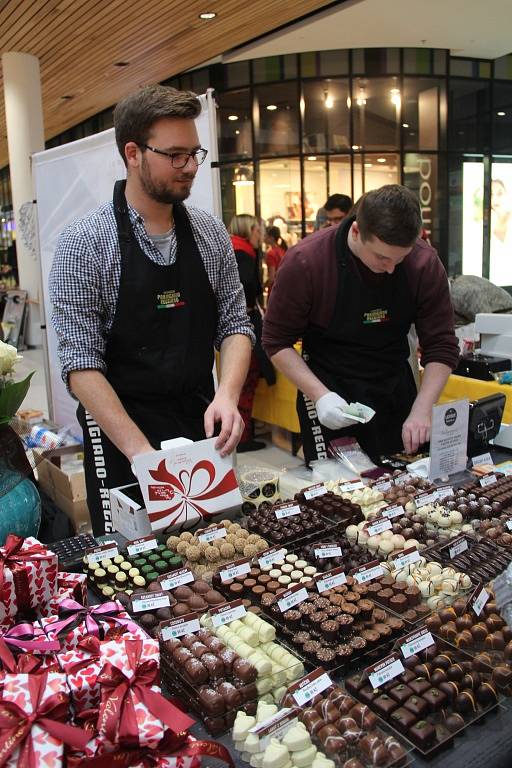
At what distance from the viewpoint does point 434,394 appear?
8.68 feet

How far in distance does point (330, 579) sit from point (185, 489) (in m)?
0.44

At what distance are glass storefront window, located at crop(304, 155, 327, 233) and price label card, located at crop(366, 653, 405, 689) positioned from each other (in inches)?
402

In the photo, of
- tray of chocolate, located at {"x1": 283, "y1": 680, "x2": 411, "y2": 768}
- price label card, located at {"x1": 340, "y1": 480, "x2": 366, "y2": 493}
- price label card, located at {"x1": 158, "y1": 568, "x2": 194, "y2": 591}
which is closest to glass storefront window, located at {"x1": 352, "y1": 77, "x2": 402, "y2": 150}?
price label card, located at {"x1": 340, "y1": 480, "x2": 366, "y2": 493}

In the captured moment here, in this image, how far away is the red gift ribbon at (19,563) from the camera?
1.20 meters

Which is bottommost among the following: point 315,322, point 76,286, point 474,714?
point 474,714

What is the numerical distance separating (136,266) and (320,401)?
0.83 meters

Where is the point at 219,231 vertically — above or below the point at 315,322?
above

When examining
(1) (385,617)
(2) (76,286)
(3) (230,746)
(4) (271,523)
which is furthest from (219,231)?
(3) (230,746)

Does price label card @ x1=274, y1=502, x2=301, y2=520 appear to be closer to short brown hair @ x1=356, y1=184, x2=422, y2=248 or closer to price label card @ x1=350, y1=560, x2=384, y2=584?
price label card @ x1=350, y1=560, x2=384, y2=584

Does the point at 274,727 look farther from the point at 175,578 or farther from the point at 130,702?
the point at 175,578

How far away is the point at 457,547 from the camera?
66.9 inches

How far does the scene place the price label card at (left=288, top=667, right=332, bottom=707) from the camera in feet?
3.85

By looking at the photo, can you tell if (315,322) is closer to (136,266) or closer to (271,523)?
(136,266)

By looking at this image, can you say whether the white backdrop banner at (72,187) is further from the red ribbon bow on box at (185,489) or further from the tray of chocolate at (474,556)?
the tray of chocolate at (474,556)
